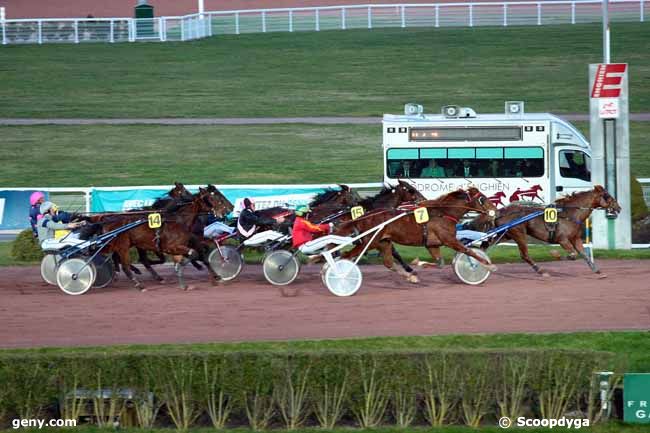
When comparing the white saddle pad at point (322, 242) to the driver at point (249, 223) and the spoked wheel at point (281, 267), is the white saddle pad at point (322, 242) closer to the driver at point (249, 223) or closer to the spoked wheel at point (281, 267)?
the spoked wheel at point (281, 267)

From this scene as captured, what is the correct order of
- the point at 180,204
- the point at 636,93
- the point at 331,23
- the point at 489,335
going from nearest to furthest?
→ the point at 489,335 → the point at 180,204 → the point at 636,93 → the point at 331,23

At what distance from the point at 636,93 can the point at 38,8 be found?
2579cm

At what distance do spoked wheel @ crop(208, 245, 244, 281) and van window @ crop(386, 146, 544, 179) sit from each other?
6330 mm

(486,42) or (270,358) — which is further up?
(486,42)

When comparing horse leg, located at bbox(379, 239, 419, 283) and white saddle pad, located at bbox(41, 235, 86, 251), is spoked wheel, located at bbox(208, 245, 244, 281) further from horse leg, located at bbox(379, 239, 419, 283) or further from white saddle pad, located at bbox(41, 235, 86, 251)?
horse leg, located at bbox(379, 239, 419, 283)

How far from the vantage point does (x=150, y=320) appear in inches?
599

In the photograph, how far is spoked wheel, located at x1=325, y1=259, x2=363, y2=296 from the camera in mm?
16328

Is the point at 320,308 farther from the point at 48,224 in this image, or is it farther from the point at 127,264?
the point at 48,224

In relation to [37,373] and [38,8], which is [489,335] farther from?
[38,8]

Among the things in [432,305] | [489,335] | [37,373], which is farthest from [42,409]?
[432,305]

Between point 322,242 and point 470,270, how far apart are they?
90.0 inches

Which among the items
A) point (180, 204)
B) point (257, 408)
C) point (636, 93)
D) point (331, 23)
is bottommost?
point (257, 408)

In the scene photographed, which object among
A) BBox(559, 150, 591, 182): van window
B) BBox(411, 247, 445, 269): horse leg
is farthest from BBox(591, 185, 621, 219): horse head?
BBox(559, 150, 591, 182): van window

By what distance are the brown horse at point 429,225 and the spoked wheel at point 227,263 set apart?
1.78 m
